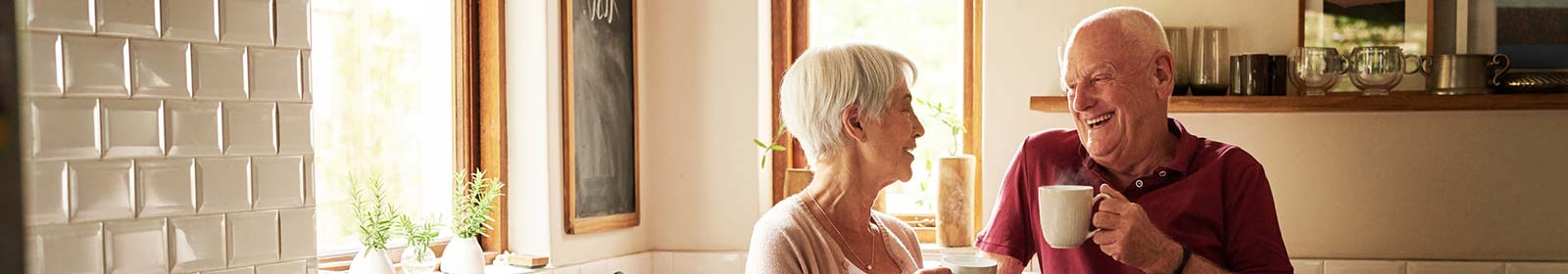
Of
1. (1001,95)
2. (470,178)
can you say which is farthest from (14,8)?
(1001,95)

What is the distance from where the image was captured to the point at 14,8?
0.40 metres

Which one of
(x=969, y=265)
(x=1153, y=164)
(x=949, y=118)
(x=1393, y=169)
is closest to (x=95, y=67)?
(x=969, y=265)

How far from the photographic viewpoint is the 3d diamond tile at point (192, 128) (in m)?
1.74

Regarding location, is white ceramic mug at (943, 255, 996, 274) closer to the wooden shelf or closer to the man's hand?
the man's hand

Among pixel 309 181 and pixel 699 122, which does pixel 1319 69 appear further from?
pixel 309 181

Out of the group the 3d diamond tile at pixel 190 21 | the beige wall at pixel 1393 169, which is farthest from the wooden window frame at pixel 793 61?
the 3d diamond tile at pixel 190 21

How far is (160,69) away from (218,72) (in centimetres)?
9

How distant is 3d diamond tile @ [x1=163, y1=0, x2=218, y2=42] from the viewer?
1.73 meters

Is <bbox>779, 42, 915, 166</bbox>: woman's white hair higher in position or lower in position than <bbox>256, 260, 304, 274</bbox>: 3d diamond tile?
higher

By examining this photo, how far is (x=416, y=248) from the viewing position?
275cm

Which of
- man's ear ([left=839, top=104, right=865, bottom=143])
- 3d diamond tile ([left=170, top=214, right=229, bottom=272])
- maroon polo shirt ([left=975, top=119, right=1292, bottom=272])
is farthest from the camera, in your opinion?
maroon polo shirt ([left=975, top=119, right=1292, bottom=272])

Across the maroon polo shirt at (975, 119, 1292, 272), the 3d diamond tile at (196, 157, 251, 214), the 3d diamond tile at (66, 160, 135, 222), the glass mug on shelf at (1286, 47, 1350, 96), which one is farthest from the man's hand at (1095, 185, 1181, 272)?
the 3d diamond tile at (66, 160, 135, 222)

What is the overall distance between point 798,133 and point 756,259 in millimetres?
227

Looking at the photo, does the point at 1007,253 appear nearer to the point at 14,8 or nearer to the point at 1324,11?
the point at 1324,11
